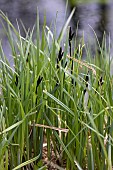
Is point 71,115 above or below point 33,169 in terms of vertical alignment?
above

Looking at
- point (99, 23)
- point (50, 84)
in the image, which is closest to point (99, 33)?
point (99, 23)

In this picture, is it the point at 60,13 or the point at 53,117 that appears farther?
the point at 60,13

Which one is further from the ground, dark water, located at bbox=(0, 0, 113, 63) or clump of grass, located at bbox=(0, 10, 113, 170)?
clump of grass, located at bbox=(0, 10, 113, 170)

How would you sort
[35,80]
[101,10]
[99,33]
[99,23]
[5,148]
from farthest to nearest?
[101,10] → [99,23] → [99,33] → [35,80] → [5,148]

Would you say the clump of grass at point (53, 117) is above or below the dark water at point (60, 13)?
above

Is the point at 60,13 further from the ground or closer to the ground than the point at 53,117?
closer to the ground

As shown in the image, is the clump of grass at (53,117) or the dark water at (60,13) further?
the dark water at (60,13)

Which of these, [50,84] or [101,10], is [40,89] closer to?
[50,84]

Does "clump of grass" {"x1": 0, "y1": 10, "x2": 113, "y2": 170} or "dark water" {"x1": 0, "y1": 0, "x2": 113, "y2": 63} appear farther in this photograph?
"dark water" {"x1": 0, "y1": 0, "x2": 113, "y2": 63}
